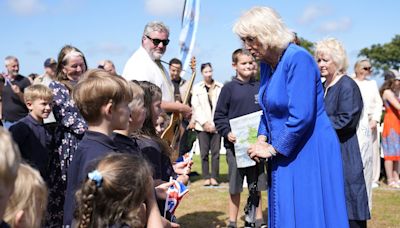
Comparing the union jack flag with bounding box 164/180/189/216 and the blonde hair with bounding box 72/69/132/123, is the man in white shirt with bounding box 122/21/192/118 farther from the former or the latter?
the blonde hair with bounding box 72/69/132/123

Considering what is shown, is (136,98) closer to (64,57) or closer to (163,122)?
(163,122)

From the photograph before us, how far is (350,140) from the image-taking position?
4.53 meters

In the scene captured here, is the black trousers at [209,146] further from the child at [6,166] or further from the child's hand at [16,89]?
the child at [6,166]

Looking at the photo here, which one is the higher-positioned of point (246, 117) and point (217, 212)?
point (246, 117)

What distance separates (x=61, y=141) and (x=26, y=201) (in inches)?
108

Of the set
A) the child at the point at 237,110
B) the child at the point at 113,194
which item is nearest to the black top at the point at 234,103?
the child at the point at 237,110

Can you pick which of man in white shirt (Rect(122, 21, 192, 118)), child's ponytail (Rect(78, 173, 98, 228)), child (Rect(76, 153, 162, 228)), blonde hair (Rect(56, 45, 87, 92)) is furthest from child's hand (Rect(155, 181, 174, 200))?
blonde hair (Rect(56, 45, 87, 92))

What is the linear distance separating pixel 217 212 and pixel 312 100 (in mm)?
4093

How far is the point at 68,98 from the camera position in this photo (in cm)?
458

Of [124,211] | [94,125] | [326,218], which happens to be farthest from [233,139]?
[124,211]

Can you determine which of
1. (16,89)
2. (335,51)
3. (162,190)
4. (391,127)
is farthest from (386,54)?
(162,190)

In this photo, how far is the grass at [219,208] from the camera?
658 cm

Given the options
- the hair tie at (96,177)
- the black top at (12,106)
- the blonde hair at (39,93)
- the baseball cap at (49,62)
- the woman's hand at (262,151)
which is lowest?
the hair tie at (96,177)

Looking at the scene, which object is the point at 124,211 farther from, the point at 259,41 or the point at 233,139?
the point at 233,139
